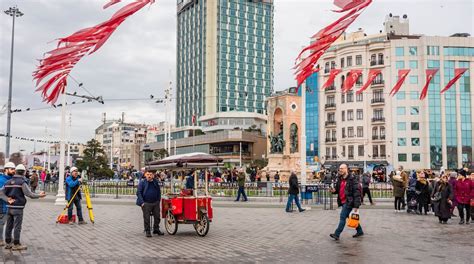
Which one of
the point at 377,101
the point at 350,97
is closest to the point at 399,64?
the point at 377,101

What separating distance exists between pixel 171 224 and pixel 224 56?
387ft

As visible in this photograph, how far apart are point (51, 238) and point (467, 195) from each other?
43.6 feet

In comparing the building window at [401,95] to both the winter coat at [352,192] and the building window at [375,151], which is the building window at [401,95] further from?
the winter coat at [352,192]

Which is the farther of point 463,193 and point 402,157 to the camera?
point 402,157

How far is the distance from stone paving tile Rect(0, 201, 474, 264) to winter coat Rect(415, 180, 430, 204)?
7.94ft

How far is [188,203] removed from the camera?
12969mm

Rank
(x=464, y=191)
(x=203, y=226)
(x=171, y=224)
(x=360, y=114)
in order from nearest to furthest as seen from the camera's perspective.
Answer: (x=203, y=226) → (x=171, y=224) → (x=464, y=191) → (x=360, y=114)

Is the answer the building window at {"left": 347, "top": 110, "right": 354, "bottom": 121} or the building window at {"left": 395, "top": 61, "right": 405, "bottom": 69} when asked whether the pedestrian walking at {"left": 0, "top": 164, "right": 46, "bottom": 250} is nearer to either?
the building window at {"left": 395, "top": 61, "right": 405, "bottom": 69}

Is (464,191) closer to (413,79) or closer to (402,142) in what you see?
(402,142)

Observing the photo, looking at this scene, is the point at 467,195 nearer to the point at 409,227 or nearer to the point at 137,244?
the point at 409,227

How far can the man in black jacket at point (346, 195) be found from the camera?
39.2 feet

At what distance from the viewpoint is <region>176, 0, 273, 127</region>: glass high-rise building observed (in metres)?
128

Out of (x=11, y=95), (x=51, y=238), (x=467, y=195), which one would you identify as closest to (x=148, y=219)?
(x=51, y=238)

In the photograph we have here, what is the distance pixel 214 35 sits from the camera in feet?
420
